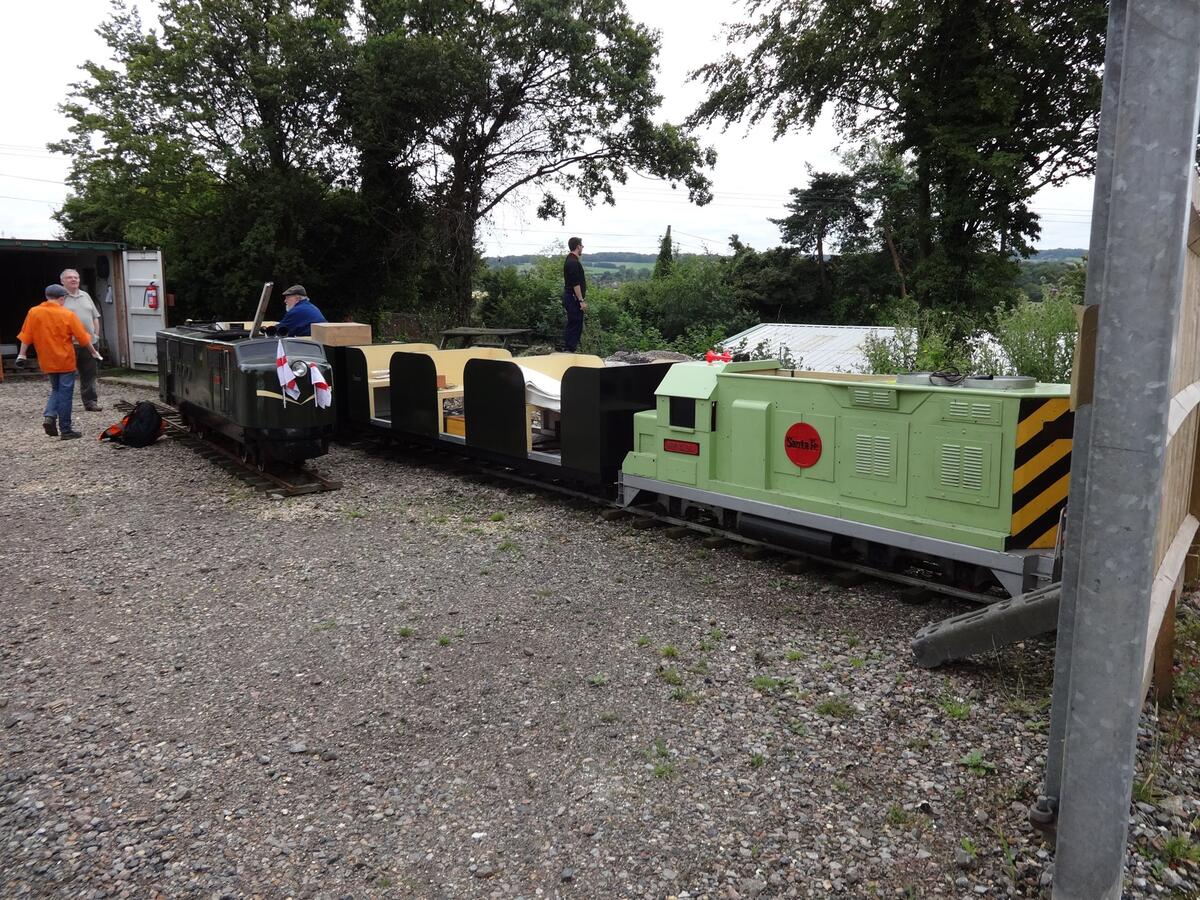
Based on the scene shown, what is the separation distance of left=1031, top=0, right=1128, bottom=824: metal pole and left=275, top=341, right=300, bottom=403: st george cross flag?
7431 mm

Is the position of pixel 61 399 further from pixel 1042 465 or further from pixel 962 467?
pixel 1042 465

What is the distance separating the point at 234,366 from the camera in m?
8.83

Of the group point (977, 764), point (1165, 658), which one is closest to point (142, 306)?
point (977, 764)

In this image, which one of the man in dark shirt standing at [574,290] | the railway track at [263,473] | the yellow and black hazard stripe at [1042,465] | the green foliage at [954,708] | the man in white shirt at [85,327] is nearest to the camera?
the green foliage at [954,708]

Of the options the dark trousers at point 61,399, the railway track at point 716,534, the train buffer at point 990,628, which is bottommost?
the railway track at point 716,534

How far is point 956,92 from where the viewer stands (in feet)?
64.6

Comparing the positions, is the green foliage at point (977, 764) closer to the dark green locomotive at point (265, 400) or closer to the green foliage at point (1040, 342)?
the green foliage at point (1040, 342)

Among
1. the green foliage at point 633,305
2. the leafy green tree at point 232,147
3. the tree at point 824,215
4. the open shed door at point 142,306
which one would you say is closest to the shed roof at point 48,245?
the open shed door at point 142,306

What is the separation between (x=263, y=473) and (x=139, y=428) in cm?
314

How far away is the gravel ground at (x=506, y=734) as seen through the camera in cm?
300

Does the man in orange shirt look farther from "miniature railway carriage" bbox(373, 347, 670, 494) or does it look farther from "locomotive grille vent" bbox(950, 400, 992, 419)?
"locomotive grille vent" bbox(950, 400, 992, 419)

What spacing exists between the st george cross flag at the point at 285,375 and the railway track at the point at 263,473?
36.1 inches

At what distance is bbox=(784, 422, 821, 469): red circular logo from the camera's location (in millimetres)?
6047

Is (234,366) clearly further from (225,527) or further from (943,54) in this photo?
(943,54)
